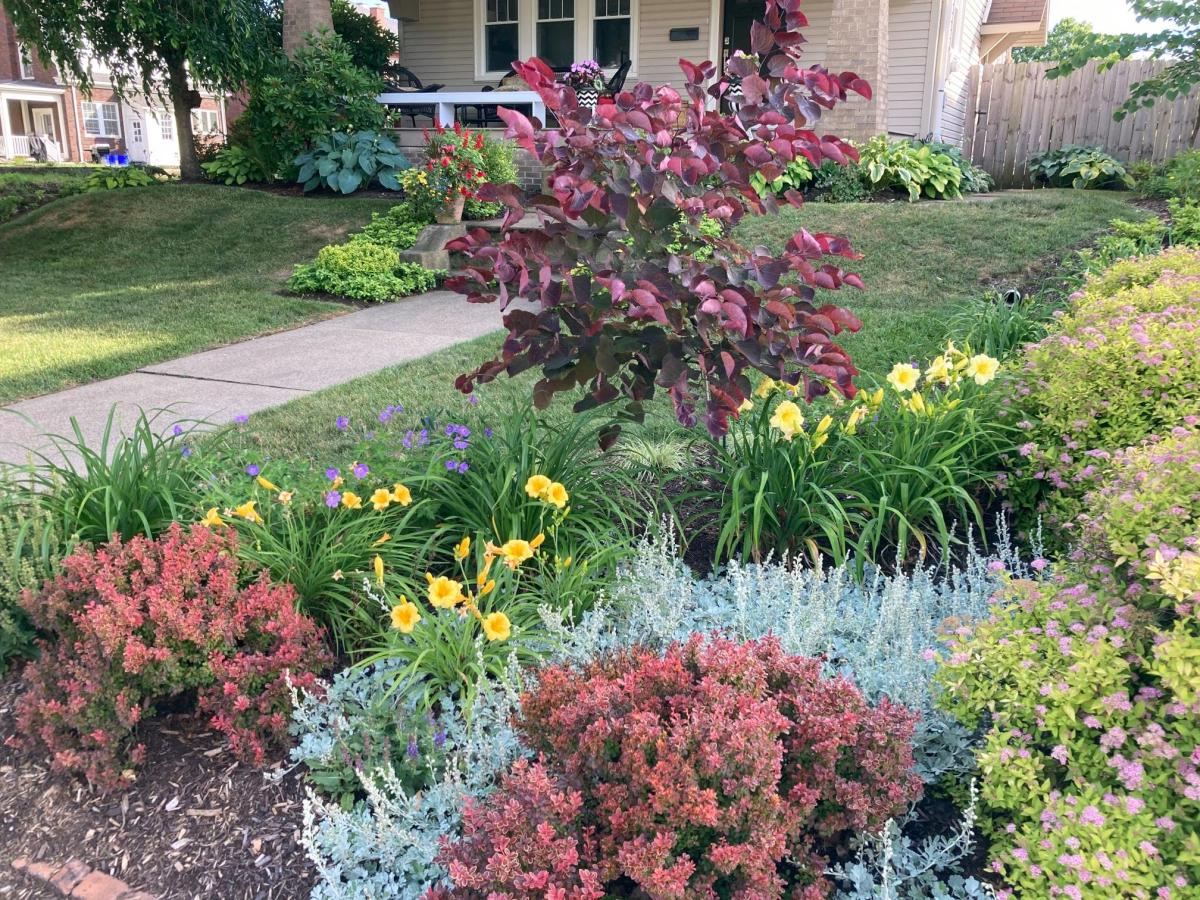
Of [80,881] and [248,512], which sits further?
[248,512]

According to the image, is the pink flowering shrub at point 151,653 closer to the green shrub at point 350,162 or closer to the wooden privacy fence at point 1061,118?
the green shrub at point 350,162

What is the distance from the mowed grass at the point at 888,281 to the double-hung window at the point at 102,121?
4383 cm

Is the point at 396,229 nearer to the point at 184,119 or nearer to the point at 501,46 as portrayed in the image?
the point at 184,119

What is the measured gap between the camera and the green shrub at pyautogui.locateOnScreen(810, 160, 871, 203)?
10305 mm

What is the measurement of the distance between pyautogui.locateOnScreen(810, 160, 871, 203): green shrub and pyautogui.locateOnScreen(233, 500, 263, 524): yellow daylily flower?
8.79m

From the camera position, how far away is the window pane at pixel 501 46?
16.5m

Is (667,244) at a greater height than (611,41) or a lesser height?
lesser

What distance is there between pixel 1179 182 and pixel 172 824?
1035 centimetres

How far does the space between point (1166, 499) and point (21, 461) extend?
459 cm

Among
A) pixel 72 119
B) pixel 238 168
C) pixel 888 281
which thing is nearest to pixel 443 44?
pixel 238 168

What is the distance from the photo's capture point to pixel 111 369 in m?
6.16

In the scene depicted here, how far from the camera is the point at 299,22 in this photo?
1312cm

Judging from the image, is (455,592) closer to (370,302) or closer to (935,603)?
(935,603)

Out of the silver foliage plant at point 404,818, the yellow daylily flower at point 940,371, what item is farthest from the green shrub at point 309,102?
the silver foliage plant at point 404,818
